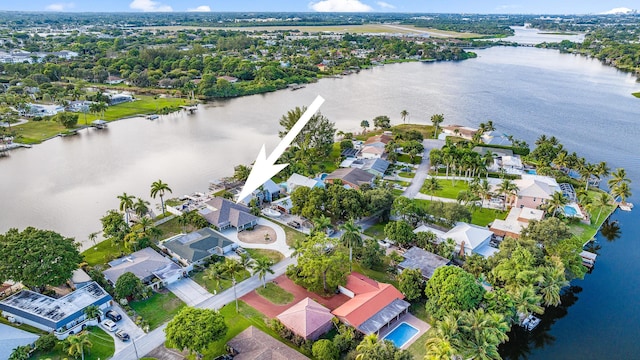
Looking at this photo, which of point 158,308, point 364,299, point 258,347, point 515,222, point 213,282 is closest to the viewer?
point 258,347

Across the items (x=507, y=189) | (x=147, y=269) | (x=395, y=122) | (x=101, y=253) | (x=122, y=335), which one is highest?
(x=507, y=189)

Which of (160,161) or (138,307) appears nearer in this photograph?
(138,307)

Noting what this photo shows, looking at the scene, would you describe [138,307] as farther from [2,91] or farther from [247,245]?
[2,91]

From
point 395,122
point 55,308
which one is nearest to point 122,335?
point 55,308

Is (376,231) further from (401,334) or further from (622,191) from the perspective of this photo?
(622,191)

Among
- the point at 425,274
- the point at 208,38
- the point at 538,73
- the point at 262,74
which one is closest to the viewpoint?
the point at 425,274

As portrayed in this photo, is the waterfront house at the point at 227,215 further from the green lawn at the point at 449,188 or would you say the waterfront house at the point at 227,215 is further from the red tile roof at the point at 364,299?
the green lawn at the point at 449,188

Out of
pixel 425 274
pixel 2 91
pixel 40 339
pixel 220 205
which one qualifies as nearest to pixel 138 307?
pixel 40 339
